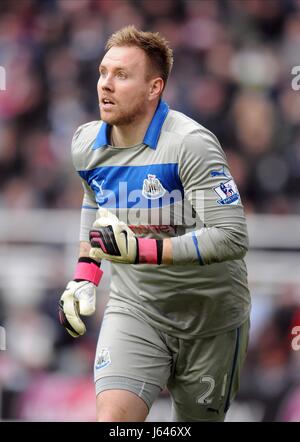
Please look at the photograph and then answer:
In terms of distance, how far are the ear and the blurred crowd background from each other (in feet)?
7.98

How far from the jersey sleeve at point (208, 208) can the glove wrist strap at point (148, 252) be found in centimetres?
7

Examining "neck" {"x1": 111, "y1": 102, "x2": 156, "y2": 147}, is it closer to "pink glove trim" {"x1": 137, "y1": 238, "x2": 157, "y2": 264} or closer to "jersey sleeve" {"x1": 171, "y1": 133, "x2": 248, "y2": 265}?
"jersey sleeve" {"x1": 171, "y1": 133, "x2": 248, "y2": 265}

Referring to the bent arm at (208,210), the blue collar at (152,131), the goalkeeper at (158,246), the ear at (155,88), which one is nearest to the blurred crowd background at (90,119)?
the goalkeeper at (158,246)

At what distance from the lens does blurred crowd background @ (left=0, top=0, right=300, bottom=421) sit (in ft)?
22.6

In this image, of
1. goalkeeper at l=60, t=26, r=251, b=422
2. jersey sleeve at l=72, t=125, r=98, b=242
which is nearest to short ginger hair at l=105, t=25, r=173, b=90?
goalkeeper at l=60, t=26, r=251, b=422

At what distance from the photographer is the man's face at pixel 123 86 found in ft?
14.2

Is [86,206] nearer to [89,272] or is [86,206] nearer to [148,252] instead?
[89,272]

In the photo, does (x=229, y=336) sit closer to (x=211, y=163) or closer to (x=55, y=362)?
(x=211, y=163)

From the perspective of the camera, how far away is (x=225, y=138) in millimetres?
8109

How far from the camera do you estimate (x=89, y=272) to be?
15.1 feet

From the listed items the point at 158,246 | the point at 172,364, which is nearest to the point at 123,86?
the point at 158,246

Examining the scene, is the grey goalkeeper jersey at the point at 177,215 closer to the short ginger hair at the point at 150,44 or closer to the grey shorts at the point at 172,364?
the grey shorts at the point at 172,364

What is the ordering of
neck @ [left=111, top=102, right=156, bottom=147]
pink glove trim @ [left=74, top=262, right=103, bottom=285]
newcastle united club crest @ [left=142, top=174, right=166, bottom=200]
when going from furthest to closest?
pink glove trim @ [left=74, top=262, right=103, bottom=285]
neck @ [left=111, top=102, right=156, bottom=147]
newcastle united club crest @ [left=142, top=174, right=166, bottom=200]

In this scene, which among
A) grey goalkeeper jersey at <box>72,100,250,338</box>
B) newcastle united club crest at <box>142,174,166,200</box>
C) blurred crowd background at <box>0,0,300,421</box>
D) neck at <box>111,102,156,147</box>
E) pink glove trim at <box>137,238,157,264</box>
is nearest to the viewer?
pink glove trim at <box>137,238,157,264</box>
